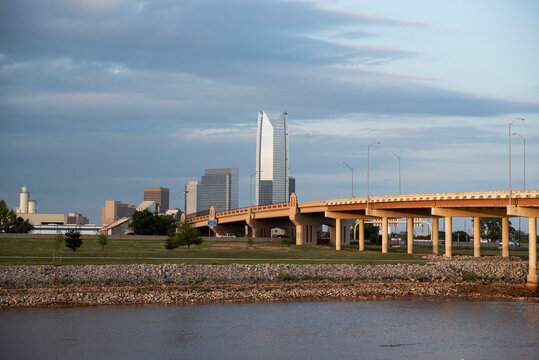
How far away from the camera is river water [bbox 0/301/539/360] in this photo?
3419 cm

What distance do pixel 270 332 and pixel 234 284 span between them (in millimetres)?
15853

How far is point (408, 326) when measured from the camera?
42.0 metres

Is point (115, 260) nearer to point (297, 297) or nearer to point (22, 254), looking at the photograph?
point (22, 254)

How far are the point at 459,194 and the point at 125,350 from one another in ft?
196

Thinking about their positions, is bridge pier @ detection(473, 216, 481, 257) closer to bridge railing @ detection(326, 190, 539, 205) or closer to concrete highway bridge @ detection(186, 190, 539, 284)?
concrete highway bridge @ detection(186, 190, 539, 284)

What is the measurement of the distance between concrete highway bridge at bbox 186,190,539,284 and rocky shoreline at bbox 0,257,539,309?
30.3 feet

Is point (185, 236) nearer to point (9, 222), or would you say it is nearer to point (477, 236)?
point (477, 236)

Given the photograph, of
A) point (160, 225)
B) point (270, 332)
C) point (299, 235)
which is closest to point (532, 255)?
point (270, 332)

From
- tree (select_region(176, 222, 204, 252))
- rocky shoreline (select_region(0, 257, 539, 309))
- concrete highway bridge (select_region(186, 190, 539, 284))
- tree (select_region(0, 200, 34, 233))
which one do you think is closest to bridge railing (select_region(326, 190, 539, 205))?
concrete highway bridge (select_region(186, 190, 539, 284))

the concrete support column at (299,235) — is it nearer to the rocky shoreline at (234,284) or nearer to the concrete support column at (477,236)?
the concrete support column at (477,236)

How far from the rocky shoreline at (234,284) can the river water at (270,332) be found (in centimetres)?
221

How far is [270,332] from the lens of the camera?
39125 mm

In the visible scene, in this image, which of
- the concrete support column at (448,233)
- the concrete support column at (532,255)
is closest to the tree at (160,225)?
the concrete support column at (448,233)

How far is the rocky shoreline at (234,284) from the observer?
47500 mm
